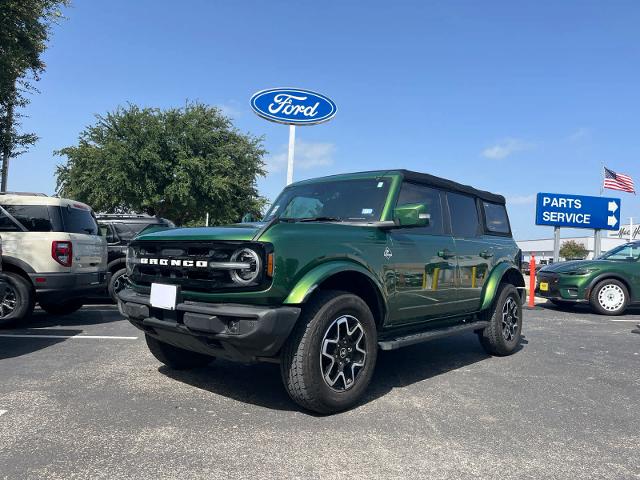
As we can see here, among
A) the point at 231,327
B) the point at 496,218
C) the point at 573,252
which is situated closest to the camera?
the point at 231,327

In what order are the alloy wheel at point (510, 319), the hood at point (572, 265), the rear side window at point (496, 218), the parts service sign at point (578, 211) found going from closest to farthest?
the alloy wheel at point (510, 319) → the rear side window at point (496, 218) → the hood at point (572, 265) → the parts service sign at point (578, 211)

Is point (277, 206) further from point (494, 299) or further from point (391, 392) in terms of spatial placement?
point (494, 299)

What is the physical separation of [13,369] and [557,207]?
18883 millimetres

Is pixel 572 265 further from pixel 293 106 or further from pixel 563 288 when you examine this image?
pixel 293 106

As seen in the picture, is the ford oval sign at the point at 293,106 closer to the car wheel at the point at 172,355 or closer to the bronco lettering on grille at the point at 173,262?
the car wheel at the point at 172,355

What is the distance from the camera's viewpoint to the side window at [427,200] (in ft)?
14.5

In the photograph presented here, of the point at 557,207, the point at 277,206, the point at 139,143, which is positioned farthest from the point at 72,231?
the point at 557,207

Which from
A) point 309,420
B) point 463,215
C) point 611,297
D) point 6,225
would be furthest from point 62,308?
point 611,297

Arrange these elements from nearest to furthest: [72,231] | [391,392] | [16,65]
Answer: [391,392] < [72,231] < [16,65]

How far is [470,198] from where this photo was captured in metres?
5.63

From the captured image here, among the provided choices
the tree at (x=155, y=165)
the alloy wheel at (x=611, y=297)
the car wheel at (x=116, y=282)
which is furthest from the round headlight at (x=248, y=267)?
the tree at (x=155, y=165)

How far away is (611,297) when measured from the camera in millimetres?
9664

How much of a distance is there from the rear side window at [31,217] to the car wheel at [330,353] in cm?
516

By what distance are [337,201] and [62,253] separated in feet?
14.8
